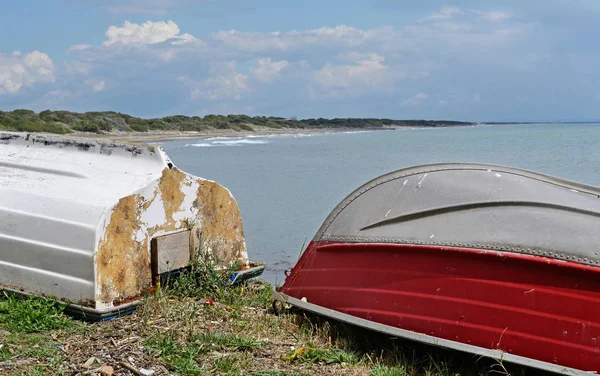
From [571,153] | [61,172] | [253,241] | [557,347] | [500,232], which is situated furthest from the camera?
[571,153]

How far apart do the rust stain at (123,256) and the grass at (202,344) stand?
179 millimetres

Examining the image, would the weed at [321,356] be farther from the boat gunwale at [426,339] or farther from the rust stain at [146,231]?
the rust stain at [146,231]

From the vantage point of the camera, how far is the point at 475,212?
15.5 feet

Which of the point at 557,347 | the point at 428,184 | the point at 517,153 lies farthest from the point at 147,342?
the point at 517,153

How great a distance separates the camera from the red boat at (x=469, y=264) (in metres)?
4.16

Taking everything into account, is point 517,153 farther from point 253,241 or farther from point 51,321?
point 51,321

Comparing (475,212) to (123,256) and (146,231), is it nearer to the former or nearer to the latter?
(146,231)

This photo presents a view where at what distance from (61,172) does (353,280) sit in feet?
8.38

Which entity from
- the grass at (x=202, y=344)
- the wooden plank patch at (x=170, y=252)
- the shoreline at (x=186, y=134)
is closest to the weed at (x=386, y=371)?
the grass at (x=202, y=344)

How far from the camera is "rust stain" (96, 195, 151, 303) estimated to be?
499 centimetres

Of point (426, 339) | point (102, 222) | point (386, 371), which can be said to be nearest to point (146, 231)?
point (102, 222)

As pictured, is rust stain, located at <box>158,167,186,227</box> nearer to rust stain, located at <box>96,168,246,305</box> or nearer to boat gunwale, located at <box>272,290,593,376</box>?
rust stain, located at <box>96,168,246,305</box>

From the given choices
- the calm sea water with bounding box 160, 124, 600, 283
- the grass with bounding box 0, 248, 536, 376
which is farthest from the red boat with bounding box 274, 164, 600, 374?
the calm sea water with bounding box 160, 124, 600, 283

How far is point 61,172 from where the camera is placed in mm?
→ 5668
